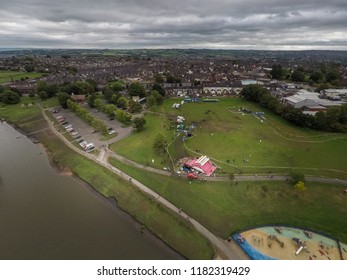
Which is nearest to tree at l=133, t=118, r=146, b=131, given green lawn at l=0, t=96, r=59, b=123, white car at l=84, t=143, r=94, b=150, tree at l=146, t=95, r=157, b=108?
white car at l=84, t=143, r=94, b=150

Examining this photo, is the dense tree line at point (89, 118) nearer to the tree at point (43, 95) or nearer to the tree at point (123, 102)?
the tree at point (123, 102)

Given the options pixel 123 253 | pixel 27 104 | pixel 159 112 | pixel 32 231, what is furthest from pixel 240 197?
pixel 27 104

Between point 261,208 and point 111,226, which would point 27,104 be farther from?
point 261,208

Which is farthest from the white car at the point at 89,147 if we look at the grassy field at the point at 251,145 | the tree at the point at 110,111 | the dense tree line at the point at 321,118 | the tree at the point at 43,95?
the tree at the point at 43,95

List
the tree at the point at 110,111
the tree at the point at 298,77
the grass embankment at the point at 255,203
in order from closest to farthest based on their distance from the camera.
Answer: the grass embankment at the point at 255,203, the tree at the point at 110,111, the tree at the point at 298,77

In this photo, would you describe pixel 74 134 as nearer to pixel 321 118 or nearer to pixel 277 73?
pixel 321 118

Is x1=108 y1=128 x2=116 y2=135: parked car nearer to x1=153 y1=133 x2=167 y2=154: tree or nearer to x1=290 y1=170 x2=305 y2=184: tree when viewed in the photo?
x1=153 y1=133 x2=167 y2=154: tree
